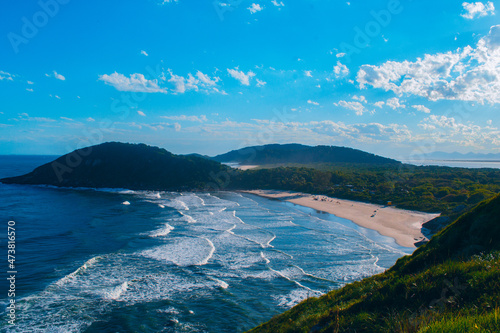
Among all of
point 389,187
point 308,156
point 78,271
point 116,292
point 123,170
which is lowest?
point 116,292

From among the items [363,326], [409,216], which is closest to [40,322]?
[363,326]

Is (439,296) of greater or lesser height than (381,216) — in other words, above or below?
above

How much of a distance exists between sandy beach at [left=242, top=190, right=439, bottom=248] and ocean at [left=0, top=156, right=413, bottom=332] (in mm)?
2177

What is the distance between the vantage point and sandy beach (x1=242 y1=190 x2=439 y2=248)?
98.0ft

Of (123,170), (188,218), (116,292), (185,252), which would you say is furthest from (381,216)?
(123,170)

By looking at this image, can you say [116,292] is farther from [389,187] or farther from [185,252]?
[389,187]

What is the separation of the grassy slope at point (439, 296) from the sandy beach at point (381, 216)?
19.7 metres

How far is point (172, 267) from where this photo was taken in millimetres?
19391

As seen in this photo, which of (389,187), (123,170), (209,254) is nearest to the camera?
(209,254)

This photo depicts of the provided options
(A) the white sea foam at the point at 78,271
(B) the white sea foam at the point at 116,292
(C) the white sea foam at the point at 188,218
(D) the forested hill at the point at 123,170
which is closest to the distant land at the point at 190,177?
(D) the forested hill at the point at 123,170

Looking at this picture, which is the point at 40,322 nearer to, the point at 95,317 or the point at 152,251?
the point at 95,317

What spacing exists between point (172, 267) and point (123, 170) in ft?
218

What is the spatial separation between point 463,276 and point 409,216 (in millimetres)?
37677

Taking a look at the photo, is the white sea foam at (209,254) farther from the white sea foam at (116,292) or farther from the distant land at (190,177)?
the distant land at (190,177)
